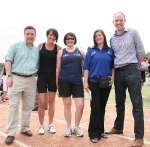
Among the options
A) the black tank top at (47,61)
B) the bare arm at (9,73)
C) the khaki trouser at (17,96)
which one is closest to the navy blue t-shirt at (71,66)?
the black tank top at (47,61)

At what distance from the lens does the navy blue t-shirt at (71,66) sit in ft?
28.5

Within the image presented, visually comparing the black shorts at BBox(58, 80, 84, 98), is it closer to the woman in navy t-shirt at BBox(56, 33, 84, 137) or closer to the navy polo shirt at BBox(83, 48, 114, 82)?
the woman in navy t-shirt at BBox(56, 33, 84, 137)

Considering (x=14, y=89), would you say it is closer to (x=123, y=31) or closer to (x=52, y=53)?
(x=52, y=53)

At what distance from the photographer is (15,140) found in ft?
28.2

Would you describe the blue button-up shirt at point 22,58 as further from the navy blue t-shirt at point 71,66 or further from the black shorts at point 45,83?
the navy blue t-shirt at point 71,66

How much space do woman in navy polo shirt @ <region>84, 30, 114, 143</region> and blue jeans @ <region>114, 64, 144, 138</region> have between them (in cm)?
20

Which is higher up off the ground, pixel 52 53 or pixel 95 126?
pixel 52 53

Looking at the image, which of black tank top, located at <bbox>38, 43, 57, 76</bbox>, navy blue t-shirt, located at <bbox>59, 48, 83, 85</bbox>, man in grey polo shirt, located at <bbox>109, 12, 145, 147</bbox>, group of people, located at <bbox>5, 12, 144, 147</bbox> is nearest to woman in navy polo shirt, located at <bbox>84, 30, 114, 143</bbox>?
group of people, located at <bbox>5, 12, 144, 147</bbox>

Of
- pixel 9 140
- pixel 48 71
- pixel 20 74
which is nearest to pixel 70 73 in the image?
pixel 48 71

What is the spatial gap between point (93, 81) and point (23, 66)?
4.56 feet

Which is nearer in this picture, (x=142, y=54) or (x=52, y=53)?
(x=142, y=54)

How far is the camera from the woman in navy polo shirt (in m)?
8.31

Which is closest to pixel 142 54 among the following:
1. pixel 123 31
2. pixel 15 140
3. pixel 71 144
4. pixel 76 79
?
pixel 123 31

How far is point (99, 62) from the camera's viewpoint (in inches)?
326
